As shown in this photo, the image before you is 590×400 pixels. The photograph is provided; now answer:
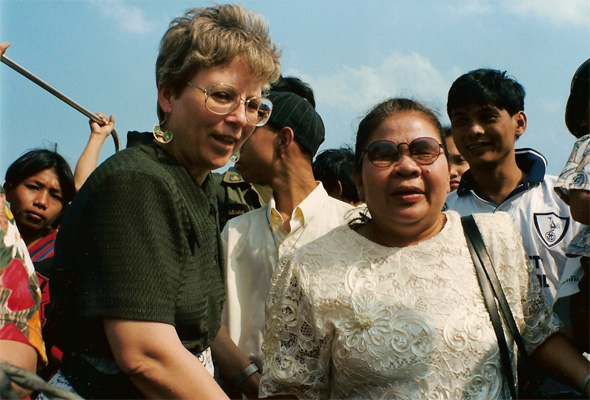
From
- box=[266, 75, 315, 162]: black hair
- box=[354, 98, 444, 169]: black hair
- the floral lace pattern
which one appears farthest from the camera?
box=[266, 75, 315, 162]: black hair

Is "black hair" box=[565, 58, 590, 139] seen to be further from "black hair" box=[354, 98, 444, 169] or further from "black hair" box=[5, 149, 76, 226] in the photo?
"black hair" box=[5, 149, 76, 226]

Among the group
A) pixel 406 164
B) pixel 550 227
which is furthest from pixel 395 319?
pixel 550 227

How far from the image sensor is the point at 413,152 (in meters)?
2.51

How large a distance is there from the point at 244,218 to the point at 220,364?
2.88 ft

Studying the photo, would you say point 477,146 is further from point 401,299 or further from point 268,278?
point 401,299

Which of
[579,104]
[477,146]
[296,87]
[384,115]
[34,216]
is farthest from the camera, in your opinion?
[296,87]

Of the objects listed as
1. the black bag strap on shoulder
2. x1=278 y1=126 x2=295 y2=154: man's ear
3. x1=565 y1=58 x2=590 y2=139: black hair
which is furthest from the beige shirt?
x1=565 y1=58 x2=590 y2=139: black hair

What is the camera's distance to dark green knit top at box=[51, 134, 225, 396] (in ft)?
5.50

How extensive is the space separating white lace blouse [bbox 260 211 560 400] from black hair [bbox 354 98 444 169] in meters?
0.42

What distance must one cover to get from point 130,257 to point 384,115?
1385mm

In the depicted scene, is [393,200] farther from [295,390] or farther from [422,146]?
[295,390]

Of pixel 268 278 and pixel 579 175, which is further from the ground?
pixel 579 175

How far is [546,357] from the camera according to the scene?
89.6 inches

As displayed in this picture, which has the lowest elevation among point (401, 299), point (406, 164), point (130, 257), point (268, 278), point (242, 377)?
point (242, 377)
